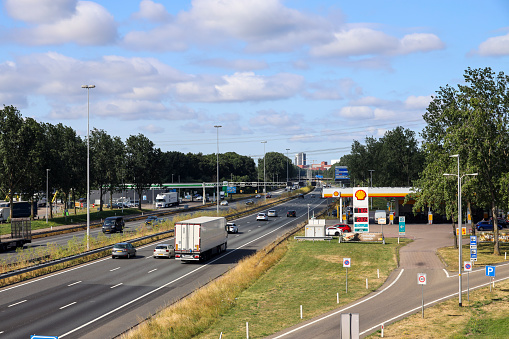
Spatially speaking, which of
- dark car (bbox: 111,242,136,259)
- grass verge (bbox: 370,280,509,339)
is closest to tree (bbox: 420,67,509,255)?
grass verge (bbox: 370,280,509,339)

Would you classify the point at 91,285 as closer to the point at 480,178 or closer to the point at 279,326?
the point at 279,326

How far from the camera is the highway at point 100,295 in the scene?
922 inches

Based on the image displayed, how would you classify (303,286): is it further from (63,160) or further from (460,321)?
(63,160)

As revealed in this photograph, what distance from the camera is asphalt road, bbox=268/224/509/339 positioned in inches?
923

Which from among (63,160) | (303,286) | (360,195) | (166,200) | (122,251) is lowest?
(303,286)

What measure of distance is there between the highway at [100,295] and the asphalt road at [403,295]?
29.0ft

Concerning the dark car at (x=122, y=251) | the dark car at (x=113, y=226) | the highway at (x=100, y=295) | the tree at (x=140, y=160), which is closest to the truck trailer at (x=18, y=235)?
the highway at (x=100, y=295)

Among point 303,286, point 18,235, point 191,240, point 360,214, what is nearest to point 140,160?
point 18,235

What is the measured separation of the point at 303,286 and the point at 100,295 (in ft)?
43.7

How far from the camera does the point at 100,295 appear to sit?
98.3ft

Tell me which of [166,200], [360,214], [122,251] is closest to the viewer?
[122,251]

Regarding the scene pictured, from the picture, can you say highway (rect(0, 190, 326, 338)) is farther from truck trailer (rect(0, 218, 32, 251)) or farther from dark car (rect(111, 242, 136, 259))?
truck trailer (rect(0, 218, 32, 251))

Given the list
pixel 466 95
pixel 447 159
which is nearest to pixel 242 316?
pixel 447 159

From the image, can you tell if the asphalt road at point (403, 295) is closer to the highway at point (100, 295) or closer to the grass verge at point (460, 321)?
the grass verge at point (460, 321)
